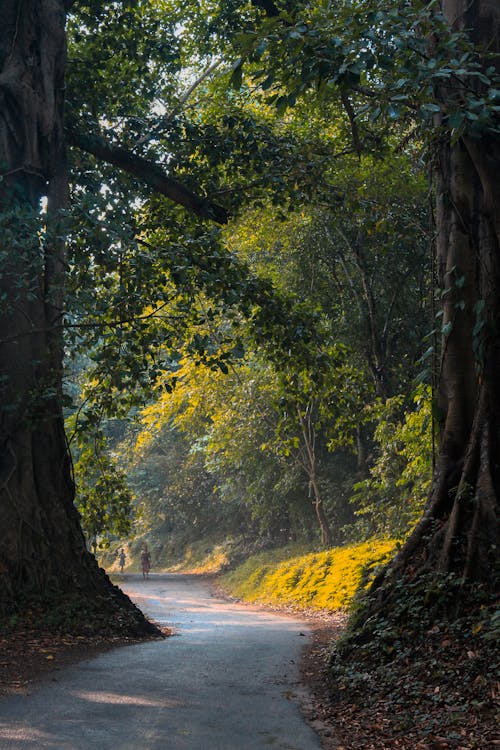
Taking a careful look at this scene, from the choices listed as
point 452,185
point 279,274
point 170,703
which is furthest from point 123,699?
point 279,274

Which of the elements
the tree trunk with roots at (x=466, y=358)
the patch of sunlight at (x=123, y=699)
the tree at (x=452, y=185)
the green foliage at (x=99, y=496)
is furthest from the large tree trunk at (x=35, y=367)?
the tree trunk with roots at (x=466, y=358)

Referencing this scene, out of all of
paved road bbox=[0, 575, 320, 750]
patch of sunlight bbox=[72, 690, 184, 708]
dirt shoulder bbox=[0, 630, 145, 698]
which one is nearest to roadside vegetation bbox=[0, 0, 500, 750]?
dirt shoulder bbox=[0, 630, 145, 698]

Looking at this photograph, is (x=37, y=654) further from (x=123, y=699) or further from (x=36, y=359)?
(x=36, y=359)

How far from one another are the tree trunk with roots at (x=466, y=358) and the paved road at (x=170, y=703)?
→ 1.96 metres

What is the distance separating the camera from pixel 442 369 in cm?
905

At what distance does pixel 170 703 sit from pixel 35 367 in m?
6.33

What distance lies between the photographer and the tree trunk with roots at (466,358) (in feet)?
25.8

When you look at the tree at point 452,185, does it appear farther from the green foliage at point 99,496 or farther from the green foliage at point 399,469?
the green foliage at point 99,496

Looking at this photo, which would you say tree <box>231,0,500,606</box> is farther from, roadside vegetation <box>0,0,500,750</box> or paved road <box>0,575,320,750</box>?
paved road <box>0,575,320,750</box>

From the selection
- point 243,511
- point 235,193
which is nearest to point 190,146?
point 235,193

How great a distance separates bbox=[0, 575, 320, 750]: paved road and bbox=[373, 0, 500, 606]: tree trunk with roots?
196 centimetres

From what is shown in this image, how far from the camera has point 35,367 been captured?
11.9m

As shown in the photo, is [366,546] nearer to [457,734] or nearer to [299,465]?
[299,465]

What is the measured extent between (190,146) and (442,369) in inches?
317
